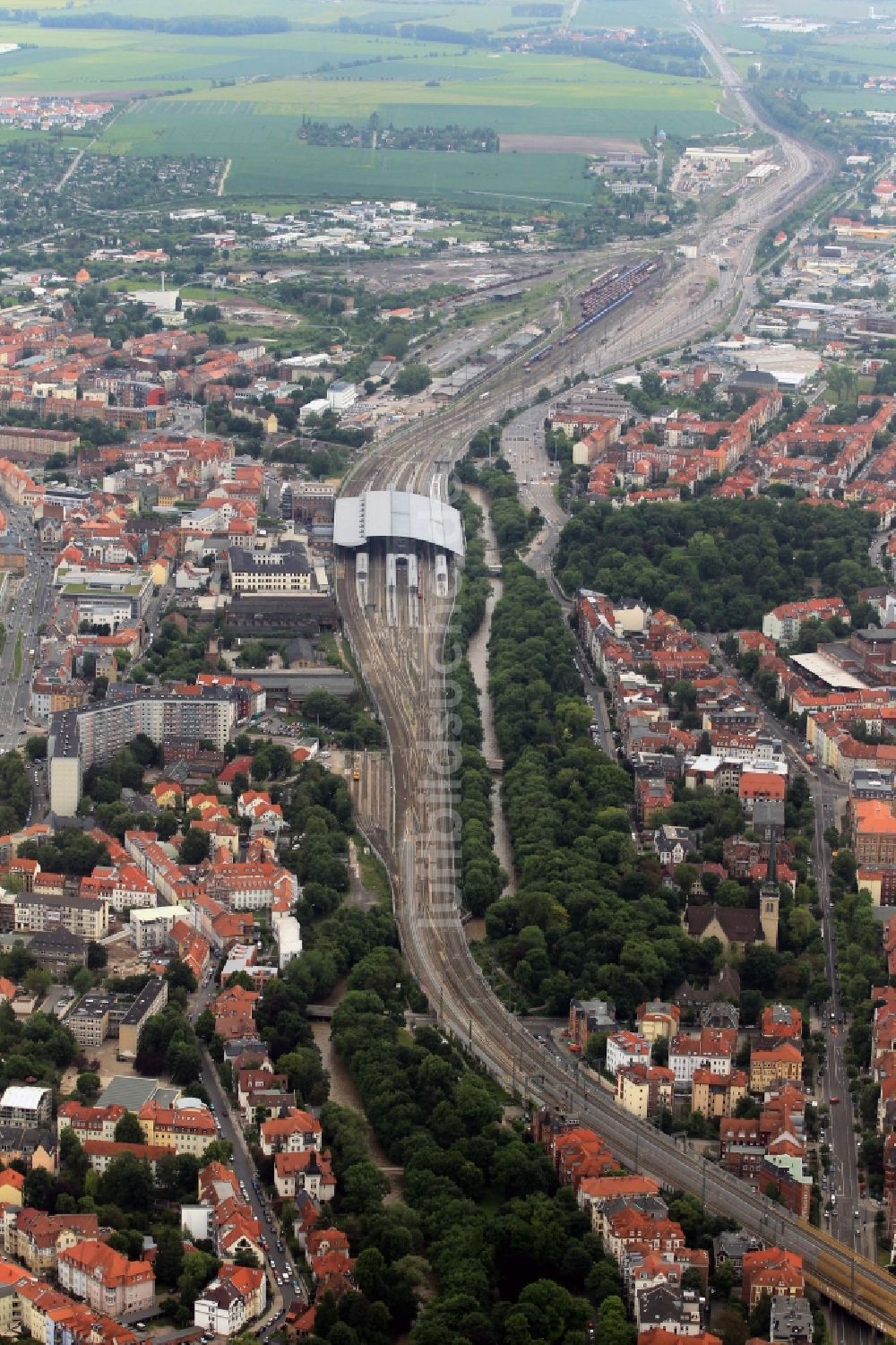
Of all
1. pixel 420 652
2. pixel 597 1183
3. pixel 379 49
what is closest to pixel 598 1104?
pixel 597 1183

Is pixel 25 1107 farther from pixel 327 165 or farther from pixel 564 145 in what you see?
pixel 564 145

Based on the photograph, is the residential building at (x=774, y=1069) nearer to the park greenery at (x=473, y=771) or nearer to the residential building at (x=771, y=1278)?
the residential building at (x=771, y=1278)

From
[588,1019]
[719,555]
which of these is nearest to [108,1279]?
[588,1019]

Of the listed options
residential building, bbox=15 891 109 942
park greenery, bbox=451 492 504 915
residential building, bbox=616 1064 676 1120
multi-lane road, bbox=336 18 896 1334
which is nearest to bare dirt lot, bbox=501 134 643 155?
multi-lane road, bbox=336 18 896 1334

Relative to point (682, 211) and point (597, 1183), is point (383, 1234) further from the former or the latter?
point (682, 211)

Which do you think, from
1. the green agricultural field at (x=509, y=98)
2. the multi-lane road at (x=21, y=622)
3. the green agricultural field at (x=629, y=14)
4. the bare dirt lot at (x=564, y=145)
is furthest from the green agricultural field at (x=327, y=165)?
the multi-lane road at (x=21, y=622)

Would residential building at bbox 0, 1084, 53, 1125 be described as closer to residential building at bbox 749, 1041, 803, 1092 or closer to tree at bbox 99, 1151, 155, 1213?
tree at bbox 99, 1151, 155, 1213
